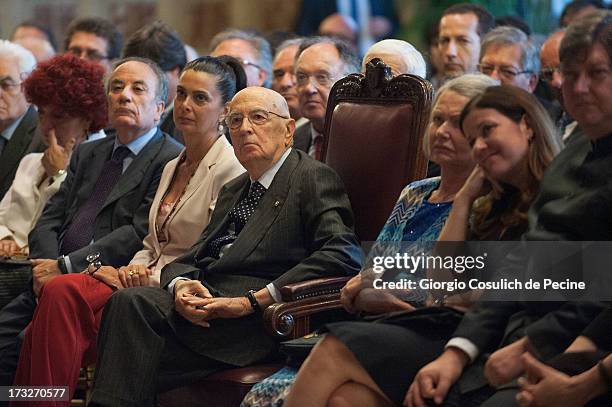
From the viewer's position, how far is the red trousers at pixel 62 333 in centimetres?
477

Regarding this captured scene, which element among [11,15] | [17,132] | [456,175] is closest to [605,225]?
[456,175]

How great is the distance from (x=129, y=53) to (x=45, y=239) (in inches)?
66.4

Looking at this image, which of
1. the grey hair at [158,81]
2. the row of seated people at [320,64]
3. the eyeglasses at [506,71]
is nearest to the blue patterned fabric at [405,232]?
the row of seated people at [320,64]

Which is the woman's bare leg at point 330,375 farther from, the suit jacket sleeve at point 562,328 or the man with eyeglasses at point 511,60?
the man with eyeglasses at point 511,60

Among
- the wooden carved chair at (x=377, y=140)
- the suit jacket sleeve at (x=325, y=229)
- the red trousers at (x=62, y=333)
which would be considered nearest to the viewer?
the suit jacket sleeve at (x=325, y=229)

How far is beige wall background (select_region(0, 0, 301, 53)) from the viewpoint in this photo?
11211 millimetres

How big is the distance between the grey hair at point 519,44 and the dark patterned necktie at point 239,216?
6.63 feet

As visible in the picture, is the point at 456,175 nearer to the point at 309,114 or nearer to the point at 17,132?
the point at 309,114

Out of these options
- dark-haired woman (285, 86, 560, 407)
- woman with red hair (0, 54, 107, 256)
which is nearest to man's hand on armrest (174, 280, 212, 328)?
dark-haired woman (285, 86, 560, 407)

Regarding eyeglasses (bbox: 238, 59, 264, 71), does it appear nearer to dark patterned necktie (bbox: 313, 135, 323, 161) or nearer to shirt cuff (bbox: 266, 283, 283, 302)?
dark patterned necktie (bbox: 313, 135, 323, 161)

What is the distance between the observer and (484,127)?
11.3ft

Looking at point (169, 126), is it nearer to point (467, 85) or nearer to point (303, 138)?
point (303, 138)

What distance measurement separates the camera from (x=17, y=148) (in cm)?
642

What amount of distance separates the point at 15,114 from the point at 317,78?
1.89m
